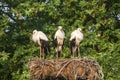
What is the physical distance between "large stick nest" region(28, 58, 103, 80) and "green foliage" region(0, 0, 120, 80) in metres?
5.49

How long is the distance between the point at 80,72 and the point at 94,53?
6.41 meters

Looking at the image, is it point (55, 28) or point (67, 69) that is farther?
point (55, 28)

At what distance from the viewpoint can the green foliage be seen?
20.9 meters

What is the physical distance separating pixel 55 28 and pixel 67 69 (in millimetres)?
6533

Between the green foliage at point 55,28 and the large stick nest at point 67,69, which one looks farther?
the green foliage at point 55,28

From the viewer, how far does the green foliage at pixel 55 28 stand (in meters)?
20.9

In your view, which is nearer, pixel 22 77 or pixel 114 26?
pixel 22 77

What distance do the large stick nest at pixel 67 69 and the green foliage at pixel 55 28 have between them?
5.49m

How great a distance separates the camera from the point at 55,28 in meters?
21.3

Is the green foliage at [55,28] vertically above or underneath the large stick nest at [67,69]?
above

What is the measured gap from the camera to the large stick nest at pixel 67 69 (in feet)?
48.6

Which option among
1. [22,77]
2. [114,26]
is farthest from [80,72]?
[114,26]

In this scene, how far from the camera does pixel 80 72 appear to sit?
48.7 feet

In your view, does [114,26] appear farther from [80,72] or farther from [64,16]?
[80,72]
